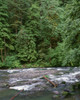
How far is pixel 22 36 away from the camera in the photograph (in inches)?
803

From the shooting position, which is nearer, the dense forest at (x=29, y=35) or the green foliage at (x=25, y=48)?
the dense forest at (x=29, y=35)

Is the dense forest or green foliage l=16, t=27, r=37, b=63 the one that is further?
green foliage l=16, t=27, r=37, b=63

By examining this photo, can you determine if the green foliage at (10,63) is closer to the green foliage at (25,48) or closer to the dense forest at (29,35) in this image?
the dense forest at (29,35)

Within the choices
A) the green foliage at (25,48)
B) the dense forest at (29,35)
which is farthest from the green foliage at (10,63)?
the green foliage at (25,48)

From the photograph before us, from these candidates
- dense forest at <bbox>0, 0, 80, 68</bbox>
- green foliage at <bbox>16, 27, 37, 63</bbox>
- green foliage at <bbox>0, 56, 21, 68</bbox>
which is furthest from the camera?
green foliage at <bbox>16, 27, 37, 63</bbox>

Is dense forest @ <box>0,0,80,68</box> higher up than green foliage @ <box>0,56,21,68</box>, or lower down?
higher up

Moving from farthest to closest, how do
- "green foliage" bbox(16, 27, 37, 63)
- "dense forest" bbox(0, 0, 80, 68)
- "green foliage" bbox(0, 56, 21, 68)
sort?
"green foliage" bbox(16, 27, 37, 63)
"dense forest" bbox(0, 0, 80, 68)
"green foliage" bbox(0, 56, 21, 68)

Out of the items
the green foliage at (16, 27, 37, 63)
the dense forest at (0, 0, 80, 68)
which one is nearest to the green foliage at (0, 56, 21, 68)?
the dense forest at (0, 0, 80, 68)

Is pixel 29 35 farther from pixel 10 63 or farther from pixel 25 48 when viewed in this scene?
pixel 10 63

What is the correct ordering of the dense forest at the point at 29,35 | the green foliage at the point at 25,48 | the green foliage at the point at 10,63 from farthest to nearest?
the green foliage at the point at 25,48, the dense forest at the point at 29,35, the green foliage at the point at 10,63

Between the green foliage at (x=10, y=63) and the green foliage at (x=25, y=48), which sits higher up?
the green foliage at (x=25, y=48)

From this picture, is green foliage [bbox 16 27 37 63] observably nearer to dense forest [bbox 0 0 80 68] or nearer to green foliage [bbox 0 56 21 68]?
dense forest [bbox 0 0 80 68]

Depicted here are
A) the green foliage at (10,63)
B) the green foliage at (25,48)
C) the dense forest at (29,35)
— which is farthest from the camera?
the green foliage at (25,48)

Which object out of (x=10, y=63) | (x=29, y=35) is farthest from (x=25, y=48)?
(x=10, y=63)
